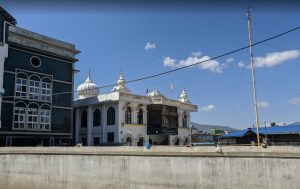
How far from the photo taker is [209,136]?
77.7m

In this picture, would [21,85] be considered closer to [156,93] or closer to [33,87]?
[33,87]

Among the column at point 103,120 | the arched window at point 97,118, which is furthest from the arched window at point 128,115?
the arched window at point 97,118

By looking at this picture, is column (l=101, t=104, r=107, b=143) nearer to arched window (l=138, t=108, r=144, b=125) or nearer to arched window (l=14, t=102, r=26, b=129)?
arched window (l=138, t=108, r=144, b=125)

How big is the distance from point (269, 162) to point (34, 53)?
32557mm

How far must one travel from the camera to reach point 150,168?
15.7 metres

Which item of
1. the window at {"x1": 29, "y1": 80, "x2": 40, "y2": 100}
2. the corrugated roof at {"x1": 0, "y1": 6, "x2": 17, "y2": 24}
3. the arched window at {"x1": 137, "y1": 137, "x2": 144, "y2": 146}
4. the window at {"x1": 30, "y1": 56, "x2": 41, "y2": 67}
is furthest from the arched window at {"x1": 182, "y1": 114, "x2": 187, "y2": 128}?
the corrugated roof at {"x1": 0, "y1": 6, "x2": 17, "y2": 24}

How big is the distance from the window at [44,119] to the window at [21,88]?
2951 mm

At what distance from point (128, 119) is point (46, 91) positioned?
12.0 meters

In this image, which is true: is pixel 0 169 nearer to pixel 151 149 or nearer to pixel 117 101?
pixel 151 149

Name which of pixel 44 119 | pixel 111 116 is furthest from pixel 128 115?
pixel 44 119

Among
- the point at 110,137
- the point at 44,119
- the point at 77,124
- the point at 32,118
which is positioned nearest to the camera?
the point at 32,118

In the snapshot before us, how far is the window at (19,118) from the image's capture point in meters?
35.8

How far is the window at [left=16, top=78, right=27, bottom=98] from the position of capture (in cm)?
3631

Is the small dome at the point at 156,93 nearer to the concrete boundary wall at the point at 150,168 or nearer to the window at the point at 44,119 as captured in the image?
the window at the point at 44,119
